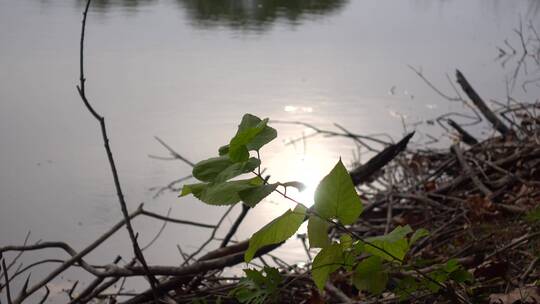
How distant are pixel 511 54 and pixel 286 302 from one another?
283cm

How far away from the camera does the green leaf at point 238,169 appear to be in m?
0.65

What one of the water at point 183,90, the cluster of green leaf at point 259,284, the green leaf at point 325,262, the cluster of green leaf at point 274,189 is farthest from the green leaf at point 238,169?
the water at point 183,90

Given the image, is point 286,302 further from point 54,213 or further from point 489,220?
point 54,213

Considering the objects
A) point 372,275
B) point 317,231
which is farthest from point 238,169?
point 372,275

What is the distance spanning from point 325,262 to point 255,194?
129 mm

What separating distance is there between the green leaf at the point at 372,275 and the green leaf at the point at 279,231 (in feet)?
0.50

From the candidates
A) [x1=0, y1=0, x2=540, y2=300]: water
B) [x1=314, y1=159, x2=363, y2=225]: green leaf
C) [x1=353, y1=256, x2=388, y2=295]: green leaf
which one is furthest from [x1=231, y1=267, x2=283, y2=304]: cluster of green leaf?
[x1=0, y1=0, x2=540, y2=300]: water

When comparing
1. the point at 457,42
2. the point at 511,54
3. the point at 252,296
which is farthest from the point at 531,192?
the point at 457,42

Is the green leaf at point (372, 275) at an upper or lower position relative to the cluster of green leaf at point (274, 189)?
lower

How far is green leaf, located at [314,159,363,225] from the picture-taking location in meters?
0.68

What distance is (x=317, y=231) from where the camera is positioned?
0.72 metres

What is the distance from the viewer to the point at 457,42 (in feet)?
13.3

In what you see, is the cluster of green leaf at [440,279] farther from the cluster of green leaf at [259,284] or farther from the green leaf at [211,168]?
the green leaf at [211,168]

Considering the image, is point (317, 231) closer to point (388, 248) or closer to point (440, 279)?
point (388, 248)
